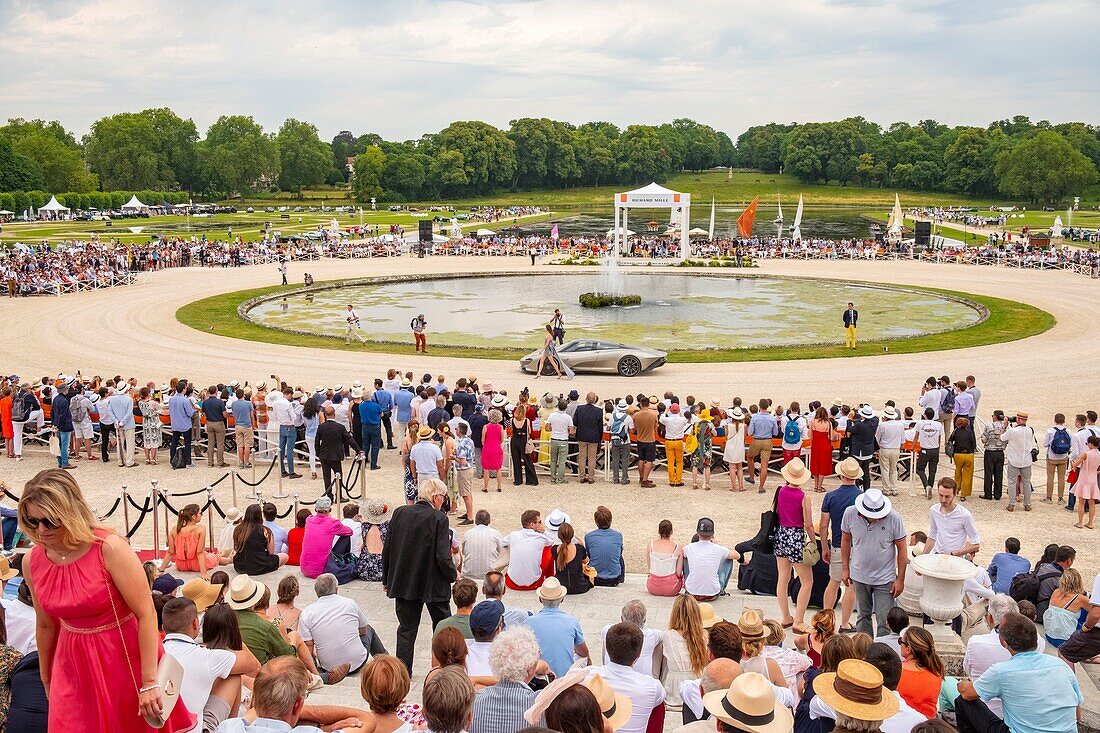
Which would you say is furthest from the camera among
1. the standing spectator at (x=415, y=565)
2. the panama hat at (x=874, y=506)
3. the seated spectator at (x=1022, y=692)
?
the panama hat at (x=874, y=506)

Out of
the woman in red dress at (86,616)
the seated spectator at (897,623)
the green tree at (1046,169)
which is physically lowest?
the seated spectator at (897,623)

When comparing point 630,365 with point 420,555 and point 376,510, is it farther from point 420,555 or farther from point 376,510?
point 420,555

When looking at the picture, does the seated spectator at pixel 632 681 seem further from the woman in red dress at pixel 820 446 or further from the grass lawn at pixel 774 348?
the grass lawn at pixel 774 348

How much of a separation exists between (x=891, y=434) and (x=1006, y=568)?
21.8ft

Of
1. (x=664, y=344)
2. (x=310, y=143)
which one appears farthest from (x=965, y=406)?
(x=310, y=143)

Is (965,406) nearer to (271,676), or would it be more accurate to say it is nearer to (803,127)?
(271,676)

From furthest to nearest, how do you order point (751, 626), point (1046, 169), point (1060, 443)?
point (1046, 169) < point (1060, 443) < point (751, 626)

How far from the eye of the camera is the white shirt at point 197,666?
6.01 metres

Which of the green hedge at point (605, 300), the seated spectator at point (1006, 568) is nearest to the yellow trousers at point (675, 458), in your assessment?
the seated spectator at point (1006, 568)

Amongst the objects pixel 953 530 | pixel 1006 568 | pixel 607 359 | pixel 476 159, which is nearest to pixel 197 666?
pixel 953 530

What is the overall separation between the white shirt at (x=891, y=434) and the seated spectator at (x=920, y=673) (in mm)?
10643

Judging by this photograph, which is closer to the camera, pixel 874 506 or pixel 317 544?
pixel 874 506

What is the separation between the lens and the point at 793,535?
10.4m

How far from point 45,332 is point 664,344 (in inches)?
942
